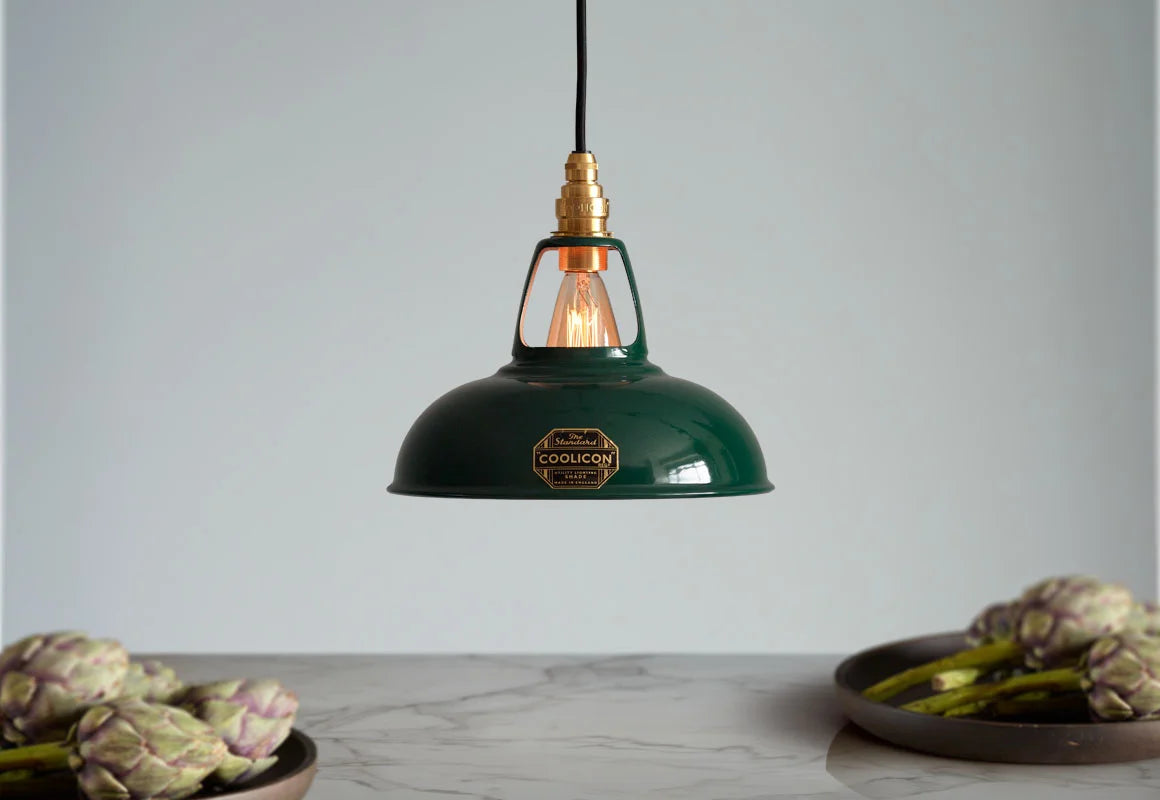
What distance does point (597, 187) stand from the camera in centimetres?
127

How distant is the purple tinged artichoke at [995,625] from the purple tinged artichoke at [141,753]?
0.97 m

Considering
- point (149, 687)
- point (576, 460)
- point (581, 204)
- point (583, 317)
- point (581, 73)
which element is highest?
point (581, 73)

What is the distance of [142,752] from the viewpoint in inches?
46.7

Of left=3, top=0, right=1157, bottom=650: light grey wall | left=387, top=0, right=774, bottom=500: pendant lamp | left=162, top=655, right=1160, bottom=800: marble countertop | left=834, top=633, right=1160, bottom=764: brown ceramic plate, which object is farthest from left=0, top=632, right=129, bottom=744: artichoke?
left=3, top=0, right=1157, bottom=650: light grey wall

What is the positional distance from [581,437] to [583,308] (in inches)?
7.5

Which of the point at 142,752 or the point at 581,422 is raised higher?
the point at 581,422

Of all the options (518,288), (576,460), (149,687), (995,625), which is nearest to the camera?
(576,460)

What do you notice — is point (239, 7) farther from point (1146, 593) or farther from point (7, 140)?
point (1146, 593)

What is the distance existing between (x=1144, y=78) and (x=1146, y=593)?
1.22 meters

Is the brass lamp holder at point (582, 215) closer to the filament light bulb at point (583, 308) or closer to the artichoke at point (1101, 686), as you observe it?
the filament light bulb at point (583, 308)

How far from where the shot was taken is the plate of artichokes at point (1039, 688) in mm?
1438

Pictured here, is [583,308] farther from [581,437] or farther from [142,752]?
[142,752]

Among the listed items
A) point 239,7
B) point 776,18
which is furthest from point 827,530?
point 239,7

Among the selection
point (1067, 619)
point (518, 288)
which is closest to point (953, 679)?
point (1067, 619)
